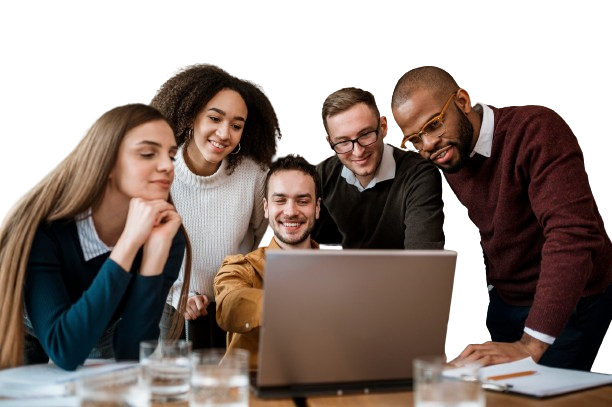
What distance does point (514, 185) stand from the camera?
96.2 inches

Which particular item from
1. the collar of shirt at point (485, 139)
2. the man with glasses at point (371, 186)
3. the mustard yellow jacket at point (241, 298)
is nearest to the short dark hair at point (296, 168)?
the man with glasses at point (371, 186)

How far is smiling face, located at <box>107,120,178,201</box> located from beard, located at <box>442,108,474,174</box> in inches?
44.6

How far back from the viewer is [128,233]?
1874 mm

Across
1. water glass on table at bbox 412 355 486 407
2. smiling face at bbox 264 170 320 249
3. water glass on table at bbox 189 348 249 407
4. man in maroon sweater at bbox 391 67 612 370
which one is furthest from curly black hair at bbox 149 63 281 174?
water glass on table at bbox 412 355 486 407

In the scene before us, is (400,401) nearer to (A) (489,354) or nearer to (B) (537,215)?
(A) (489,354)

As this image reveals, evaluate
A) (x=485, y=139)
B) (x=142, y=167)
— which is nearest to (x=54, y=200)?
(x=142, y=167)

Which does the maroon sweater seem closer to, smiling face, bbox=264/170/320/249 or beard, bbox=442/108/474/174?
beard, bbox=442/108/474/174

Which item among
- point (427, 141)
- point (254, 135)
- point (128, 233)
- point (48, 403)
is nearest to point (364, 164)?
point (427, 141)

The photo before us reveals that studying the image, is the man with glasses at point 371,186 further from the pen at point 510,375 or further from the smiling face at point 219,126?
the pen at point 510,375

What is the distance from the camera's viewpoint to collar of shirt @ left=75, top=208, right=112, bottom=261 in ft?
6.54

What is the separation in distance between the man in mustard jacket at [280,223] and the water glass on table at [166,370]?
86cm

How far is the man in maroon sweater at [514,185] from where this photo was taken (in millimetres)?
2260

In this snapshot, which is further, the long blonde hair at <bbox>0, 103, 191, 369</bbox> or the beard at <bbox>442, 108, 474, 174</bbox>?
the beard at <bbox>442, 108, 474, 174</bbox>

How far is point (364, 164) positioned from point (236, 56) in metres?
1.14
